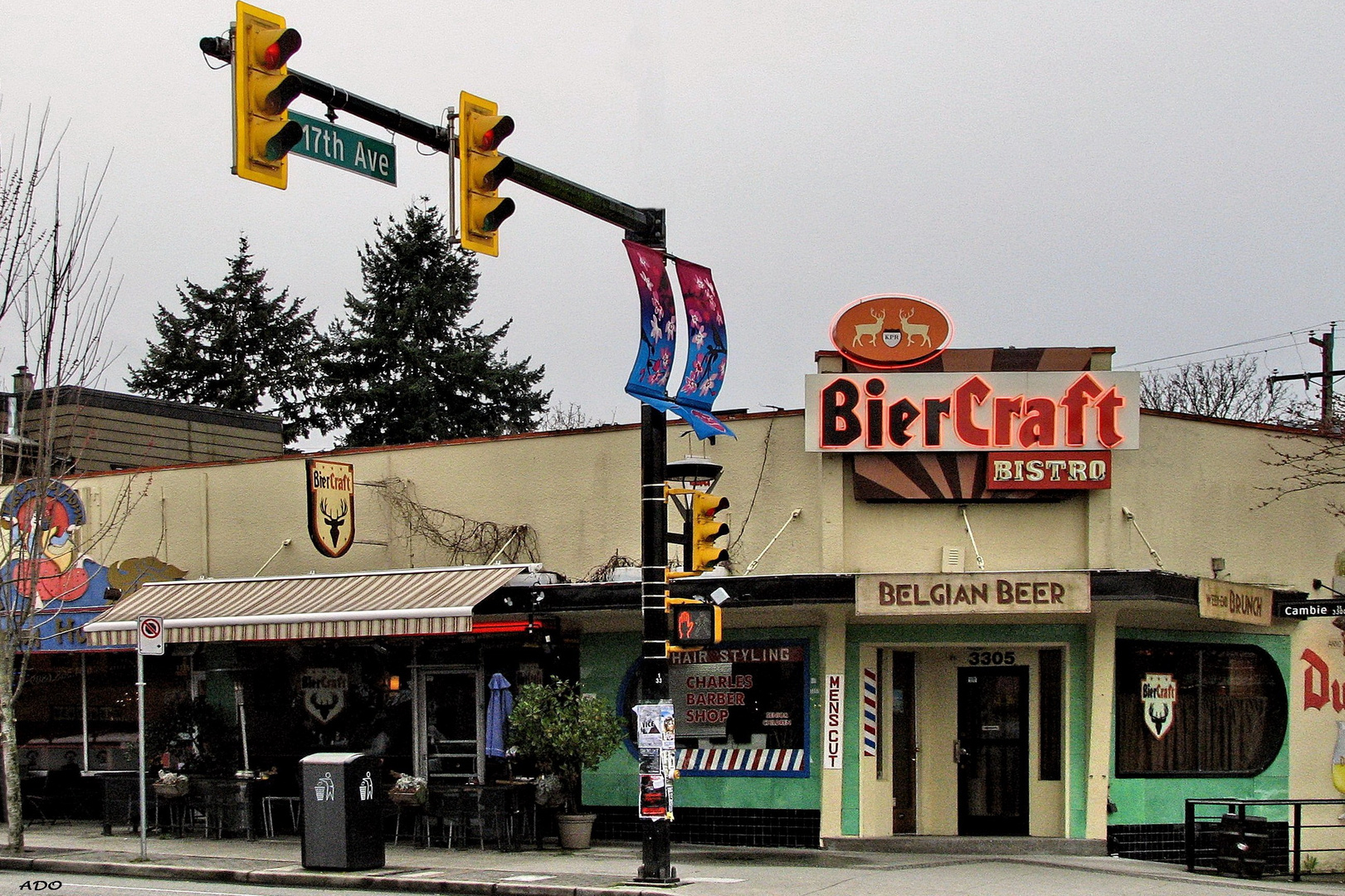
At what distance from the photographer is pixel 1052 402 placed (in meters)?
17.9

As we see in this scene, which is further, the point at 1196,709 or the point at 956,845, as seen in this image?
the point at 1196,709

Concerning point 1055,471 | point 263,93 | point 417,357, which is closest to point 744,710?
point 1055,471

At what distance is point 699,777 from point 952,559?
4256mm

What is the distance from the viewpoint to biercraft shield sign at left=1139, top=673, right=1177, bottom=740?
735 inches

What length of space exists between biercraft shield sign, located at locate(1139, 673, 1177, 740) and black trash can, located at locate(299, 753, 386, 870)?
940cm

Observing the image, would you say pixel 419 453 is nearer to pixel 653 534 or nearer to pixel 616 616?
pixel 616 616

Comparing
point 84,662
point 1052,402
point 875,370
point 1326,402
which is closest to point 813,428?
point 875,370

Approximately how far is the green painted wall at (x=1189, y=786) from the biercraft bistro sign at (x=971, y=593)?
195 centimetres

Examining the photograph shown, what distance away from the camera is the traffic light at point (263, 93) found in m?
8.83

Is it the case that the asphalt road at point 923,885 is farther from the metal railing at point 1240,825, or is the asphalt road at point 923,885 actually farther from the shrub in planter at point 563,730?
the shrub in planter at point 563,730

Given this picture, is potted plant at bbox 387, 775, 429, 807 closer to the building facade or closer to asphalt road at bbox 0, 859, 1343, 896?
the building facade

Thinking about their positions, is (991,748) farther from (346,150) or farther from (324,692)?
(346,150)

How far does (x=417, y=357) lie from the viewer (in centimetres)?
4588

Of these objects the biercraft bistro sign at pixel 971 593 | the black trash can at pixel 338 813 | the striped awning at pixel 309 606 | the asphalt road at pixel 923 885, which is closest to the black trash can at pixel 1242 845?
the asphalt road at pixel 923 885
